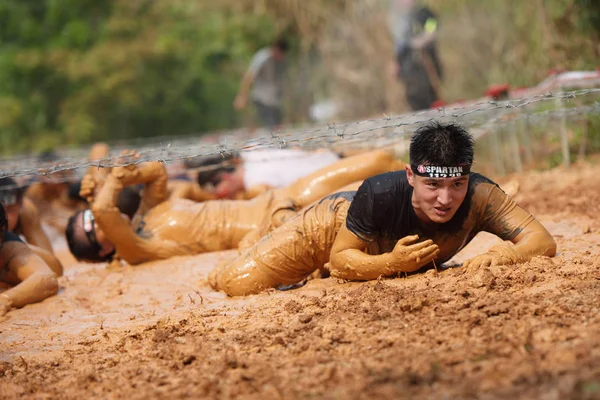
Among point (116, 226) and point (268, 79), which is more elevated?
point (268, 79)

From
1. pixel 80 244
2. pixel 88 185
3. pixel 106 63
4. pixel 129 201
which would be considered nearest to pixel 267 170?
pixel 129 201

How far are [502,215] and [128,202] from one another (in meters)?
4.31

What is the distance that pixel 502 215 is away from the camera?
4496 millimetres

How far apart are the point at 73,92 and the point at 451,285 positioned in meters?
20.4

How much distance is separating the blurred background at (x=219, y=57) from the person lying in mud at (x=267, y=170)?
3.74m

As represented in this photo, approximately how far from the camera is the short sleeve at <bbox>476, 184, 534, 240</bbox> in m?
4.46

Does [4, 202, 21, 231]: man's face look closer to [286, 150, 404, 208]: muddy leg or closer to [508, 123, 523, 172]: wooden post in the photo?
[286, 150, 404, 208]: muddy leg

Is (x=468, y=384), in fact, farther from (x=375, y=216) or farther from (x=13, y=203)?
(x=13, y=203)

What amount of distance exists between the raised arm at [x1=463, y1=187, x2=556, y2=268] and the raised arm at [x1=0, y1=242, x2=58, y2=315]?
3.16 m

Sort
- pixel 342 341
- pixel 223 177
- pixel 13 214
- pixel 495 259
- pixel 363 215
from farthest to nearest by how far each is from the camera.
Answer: pixel 223 177
pixel 13 214
pixel 363 215
pixel 495 259
pixel 342 341

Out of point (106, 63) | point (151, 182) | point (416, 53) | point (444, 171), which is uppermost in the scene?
point (106, 63)

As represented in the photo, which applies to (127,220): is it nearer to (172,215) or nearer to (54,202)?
(172,215)

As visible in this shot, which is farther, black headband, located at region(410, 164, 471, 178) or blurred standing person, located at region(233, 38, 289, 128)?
blurred standing person, located at region(233, 38, 289, 128)

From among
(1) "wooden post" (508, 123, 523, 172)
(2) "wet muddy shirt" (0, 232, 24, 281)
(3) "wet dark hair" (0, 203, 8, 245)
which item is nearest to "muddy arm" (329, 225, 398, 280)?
(3) "wet dark hair" (0, 203, 8, 245)
